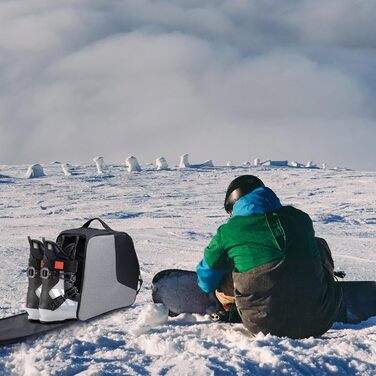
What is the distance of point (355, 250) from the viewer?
8672 mm

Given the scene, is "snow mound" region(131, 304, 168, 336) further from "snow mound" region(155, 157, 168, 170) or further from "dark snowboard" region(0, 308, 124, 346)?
"snow mound" region(155, 157, 168, 170)

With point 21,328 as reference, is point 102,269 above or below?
above

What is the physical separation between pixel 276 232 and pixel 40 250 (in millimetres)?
1716

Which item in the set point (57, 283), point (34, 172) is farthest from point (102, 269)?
point (34, 172)

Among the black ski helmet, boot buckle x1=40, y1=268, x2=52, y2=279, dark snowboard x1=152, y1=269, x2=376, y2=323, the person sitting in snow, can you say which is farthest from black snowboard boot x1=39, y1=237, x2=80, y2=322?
the black ski helmet

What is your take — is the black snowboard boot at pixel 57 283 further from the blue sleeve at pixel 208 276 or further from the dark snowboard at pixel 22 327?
the blue sleeve at pixel 208 276

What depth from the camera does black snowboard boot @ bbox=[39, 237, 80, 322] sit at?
3.89 metres

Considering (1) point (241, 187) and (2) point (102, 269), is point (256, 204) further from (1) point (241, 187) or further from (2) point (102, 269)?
(2) point (102, 269)

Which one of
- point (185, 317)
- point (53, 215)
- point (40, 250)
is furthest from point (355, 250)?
point (53, 215)

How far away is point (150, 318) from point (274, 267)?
101 cm

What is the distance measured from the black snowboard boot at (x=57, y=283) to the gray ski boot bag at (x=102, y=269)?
6 cm

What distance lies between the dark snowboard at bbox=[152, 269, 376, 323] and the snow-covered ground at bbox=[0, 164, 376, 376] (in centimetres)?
11

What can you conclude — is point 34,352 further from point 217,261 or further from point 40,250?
point 217,261

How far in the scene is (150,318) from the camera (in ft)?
12.6
